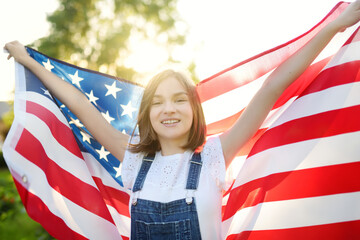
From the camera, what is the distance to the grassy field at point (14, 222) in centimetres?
576

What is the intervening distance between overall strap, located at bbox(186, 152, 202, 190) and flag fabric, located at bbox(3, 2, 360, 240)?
0.33m

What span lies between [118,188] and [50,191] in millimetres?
599

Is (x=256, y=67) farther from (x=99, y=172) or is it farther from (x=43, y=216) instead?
(x=43, y=216)

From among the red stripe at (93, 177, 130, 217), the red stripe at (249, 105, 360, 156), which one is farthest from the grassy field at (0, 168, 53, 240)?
the red stripe at (249, 105, 360, 156)

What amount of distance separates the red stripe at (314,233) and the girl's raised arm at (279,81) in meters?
0.53

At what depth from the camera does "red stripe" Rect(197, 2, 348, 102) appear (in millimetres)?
2730

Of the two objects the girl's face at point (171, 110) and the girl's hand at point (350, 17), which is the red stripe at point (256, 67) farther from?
the girl's face at point (171, 110)

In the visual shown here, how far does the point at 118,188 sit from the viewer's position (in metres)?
3.34

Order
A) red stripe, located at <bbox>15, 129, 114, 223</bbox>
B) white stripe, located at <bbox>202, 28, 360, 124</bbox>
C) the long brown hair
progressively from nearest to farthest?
white stripe, located at <bbox>202, 28, 360, 124</bbox> → the long brown hair → red stripe, located at <bbox>15, 129, 114, 223</bbox>

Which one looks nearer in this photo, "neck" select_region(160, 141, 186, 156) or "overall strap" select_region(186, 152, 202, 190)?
"overall strap" select_region(186, 152, 202, 190)

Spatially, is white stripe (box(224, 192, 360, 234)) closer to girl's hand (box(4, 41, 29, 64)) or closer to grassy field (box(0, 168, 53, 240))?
girl's hand (box(4, 41, 29, 64))

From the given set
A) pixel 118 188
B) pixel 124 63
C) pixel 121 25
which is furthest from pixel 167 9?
pixel 118 188

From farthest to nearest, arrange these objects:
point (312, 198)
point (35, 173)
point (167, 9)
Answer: point (167, 9) < point (35, 173) < point (312, 198)

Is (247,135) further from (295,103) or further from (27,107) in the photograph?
(27,107)
